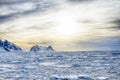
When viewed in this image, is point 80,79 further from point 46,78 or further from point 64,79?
point 46,78

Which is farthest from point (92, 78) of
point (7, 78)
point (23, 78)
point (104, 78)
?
point (7, 78)

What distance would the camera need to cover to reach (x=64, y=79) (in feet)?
138

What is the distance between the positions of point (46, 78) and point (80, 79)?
5.69m

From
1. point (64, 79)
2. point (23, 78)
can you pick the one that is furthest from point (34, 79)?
point (64, 79)

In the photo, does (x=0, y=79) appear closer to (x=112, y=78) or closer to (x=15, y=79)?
(x=15, y=79)

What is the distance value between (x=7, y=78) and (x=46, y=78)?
21.1ft

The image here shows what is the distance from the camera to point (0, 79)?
4184 cm

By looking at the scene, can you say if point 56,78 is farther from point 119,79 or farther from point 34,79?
point 119,79

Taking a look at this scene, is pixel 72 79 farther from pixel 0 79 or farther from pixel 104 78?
pixel 0 79

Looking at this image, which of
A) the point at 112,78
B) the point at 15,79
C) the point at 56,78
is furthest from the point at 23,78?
the point at 112,78

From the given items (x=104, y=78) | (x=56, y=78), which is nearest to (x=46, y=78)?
(x=56, y=78)

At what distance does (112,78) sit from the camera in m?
43.1

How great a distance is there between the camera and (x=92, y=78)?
42844mm

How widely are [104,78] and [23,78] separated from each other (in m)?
13.3
